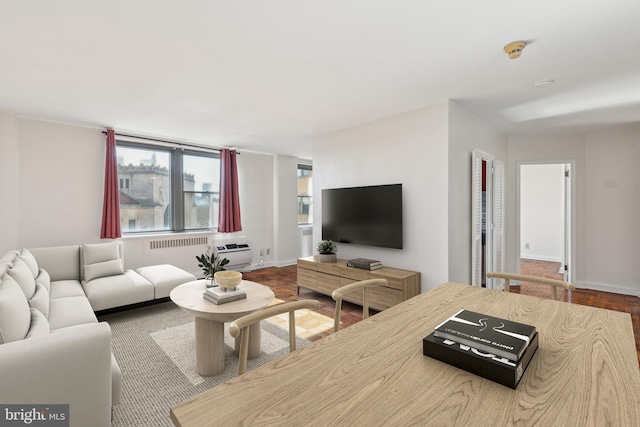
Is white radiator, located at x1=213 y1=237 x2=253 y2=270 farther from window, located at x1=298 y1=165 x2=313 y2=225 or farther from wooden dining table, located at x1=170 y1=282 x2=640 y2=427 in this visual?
wooden dining table, located at x1=170 y1=282 x2=640 y2=427

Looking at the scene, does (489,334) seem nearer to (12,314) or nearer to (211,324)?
(211,324)

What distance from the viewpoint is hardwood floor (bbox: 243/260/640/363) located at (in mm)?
3594

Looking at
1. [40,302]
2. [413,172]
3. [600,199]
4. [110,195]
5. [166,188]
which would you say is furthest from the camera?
[166,188]

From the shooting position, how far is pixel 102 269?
3.76m

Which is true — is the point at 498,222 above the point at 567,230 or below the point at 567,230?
above

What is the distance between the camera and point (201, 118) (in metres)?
3.93

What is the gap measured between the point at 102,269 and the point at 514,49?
473 cm

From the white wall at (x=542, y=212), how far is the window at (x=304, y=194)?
4.82 m

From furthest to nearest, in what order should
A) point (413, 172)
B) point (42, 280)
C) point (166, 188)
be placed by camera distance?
point (166, 188) < point (413, 172) < point (42, 280)

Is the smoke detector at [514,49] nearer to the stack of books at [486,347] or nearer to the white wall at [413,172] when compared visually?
the white wall at [413,172]

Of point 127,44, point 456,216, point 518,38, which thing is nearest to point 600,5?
point 518,38

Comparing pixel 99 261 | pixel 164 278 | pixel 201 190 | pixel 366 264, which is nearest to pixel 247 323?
pixel 366 264

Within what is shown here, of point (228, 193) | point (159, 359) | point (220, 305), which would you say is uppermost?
point (228, 193)

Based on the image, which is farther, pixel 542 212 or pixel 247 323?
pixel 542 212
